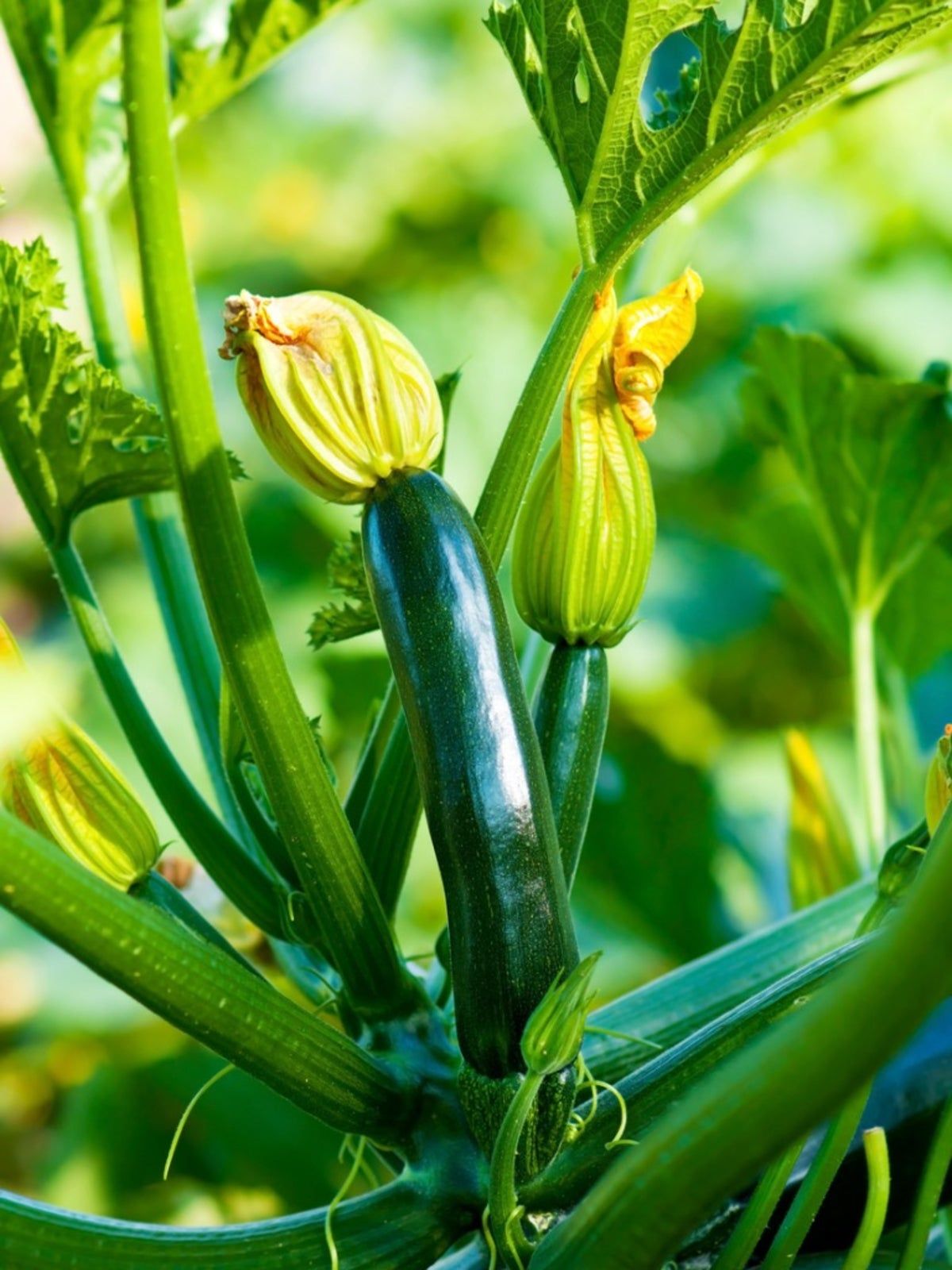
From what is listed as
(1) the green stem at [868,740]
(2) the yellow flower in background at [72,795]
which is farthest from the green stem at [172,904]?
(1) the green stem at [868,740]

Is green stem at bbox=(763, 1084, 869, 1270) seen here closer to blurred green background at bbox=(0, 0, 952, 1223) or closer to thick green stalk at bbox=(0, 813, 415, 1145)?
thick green stalk at bbox=(0, 813, 415, 1145)

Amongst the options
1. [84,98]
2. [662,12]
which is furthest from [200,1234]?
[84,98]

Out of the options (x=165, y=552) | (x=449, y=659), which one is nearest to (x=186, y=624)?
(x=165, y=552)

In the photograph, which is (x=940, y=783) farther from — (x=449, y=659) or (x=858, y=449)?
(x=858, y=449)

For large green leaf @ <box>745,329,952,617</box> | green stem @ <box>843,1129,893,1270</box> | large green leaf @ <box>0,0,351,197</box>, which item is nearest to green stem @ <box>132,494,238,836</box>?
large green leaf @ <box>0,0,351,197</box>

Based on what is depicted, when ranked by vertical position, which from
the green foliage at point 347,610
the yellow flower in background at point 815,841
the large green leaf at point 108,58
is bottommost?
the yellow flower in background at point 815,841

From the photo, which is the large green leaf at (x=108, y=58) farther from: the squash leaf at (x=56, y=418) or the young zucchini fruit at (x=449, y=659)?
the young zucchini fruit at (x=449, y=659)
